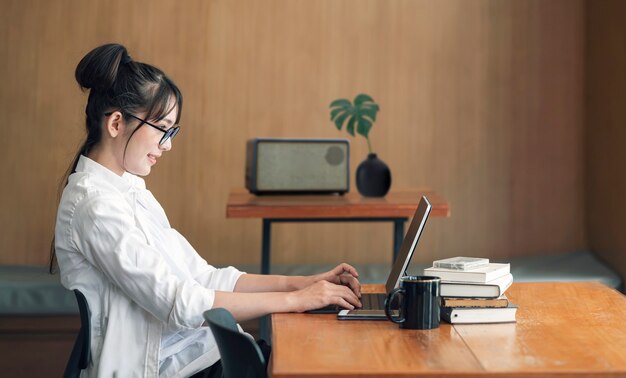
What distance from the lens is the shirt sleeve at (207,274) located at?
85.3 inches

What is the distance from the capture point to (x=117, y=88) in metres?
1.93

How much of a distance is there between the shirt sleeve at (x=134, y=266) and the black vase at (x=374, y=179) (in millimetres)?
1681

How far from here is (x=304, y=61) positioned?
4023mm

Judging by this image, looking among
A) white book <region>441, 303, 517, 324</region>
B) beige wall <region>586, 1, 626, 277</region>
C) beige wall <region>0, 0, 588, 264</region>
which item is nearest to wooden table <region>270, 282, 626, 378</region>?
white book <region>441, 303, 517, 324</region>

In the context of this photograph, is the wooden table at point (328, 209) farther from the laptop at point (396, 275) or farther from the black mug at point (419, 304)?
the black mug at point (419, 304)

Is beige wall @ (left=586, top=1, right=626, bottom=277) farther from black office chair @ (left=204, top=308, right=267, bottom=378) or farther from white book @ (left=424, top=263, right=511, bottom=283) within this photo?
black office chair @ (left=204, top=308, right=267, bottom=378)

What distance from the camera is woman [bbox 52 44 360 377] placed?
174 cm

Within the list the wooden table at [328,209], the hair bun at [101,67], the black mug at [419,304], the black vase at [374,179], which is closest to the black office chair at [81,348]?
the hair bun at [101,67]

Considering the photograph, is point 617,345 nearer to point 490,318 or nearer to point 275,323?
point 490,318

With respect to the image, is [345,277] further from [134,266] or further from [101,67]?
[101,67]

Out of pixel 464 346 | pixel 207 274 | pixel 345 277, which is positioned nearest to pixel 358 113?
pixel 207 274

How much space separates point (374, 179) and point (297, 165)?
0.30m

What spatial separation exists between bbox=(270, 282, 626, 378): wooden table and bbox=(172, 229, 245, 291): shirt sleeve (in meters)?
0.46

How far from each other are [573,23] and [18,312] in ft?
8.79
